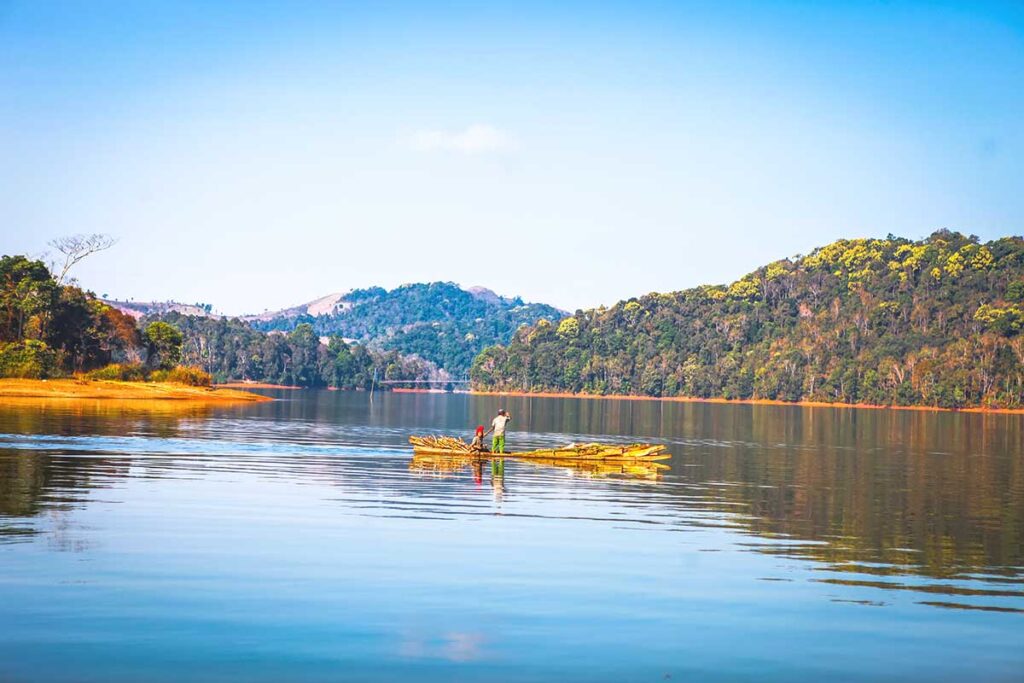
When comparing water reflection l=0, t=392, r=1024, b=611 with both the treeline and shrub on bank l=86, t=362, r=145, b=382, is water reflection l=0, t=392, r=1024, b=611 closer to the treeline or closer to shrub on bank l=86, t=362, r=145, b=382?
the treeline

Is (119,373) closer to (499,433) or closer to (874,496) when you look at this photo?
(499,433)

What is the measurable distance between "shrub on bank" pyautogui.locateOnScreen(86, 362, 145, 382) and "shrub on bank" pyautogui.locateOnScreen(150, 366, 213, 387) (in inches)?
83.4

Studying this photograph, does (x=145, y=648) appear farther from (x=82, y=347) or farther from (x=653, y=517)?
(x=82, y=347)

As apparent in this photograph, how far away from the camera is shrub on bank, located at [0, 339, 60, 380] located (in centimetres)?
12631

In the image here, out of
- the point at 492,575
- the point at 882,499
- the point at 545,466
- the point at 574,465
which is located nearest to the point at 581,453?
the point at 574,465

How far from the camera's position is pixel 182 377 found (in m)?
155

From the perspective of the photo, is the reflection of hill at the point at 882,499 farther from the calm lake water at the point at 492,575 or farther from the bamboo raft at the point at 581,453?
the bamboo raft at the point at 581,453

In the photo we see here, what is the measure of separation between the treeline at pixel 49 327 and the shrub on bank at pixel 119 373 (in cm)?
76

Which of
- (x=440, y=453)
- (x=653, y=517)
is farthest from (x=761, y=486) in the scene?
(x=440, y=453)

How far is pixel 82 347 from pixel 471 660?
13920 centimetres

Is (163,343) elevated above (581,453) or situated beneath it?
elevated above

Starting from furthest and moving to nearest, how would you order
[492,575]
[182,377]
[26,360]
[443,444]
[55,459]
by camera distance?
[182,377], [26,360], [443,444], [55,459], [492,575]

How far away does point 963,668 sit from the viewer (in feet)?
59.7

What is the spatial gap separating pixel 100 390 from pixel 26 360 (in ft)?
28.4
